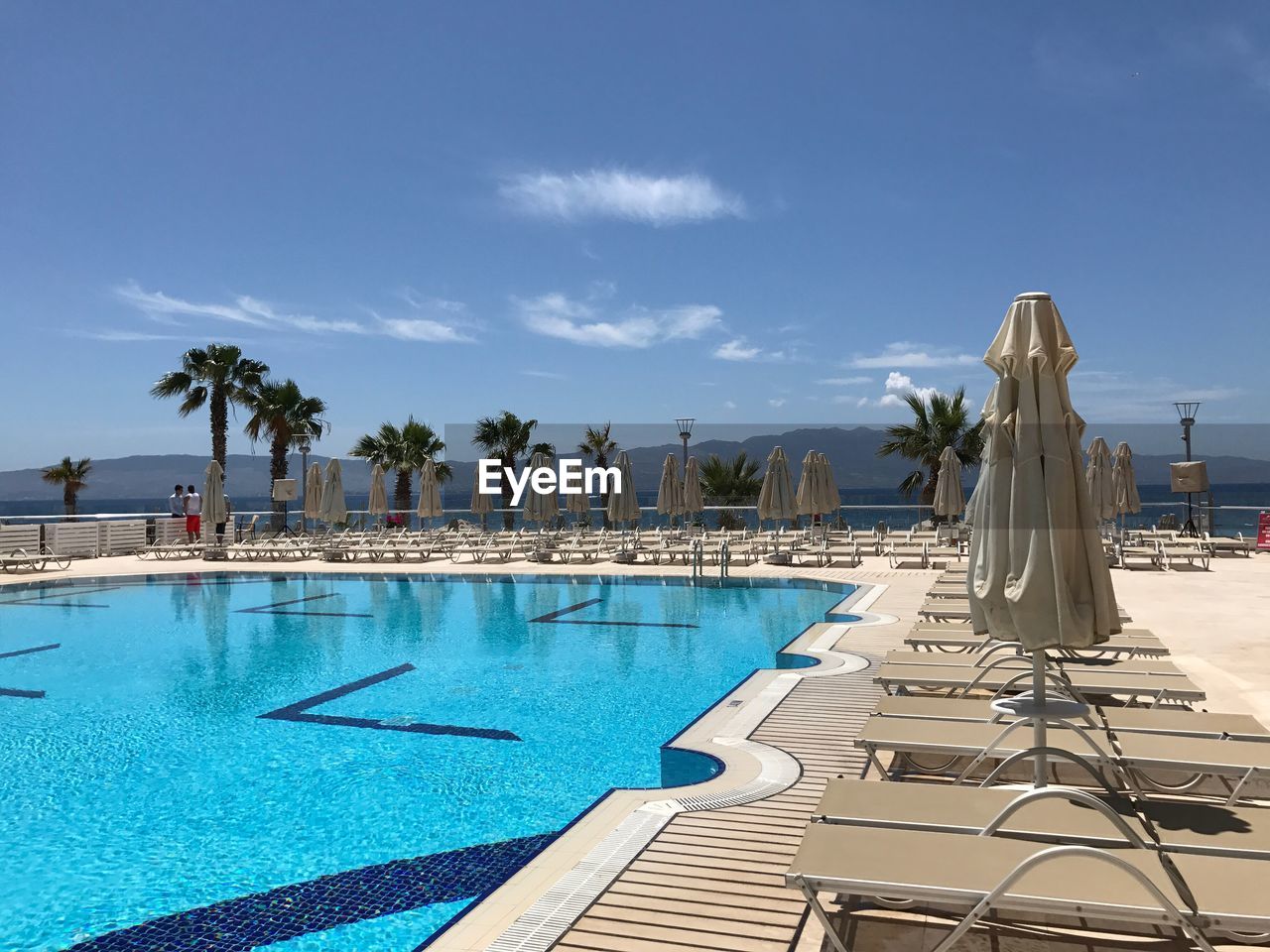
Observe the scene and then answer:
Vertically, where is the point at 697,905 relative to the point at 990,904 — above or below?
below

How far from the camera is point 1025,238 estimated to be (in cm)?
2609

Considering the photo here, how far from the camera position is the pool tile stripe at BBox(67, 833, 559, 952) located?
3.57m

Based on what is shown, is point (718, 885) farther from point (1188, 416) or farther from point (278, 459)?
point (278, 459)

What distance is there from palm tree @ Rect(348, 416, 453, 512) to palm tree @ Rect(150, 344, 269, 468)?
5017 mm

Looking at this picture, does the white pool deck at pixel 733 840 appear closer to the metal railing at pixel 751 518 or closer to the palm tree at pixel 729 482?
the metal railing at pixel 751 518

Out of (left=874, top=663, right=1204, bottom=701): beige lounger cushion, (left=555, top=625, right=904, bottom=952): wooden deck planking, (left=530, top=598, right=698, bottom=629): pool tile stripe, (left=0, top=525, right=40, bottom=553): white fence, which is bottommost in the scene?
(left=530, top=598, right=698, bottom=629): pool tile stripe

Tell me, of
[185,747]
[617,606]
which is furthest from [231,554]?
[185,747]

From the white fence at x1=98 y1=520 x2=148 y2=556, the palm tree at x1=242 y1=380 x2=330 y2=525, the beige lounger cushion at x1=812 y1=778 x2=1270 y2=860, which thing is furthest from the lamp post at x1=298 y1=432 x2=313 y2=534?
the beige lounger cushion at x1=812 y1=778 x2=1270 y2=860

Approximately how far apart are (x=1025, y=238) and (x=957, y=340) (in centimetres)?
1058

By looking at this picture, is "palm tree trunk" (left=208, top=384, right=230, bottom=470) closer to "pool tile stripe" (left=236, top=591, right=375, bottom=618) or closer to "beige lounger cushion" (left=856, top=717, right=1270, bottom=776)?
"pool tile stripe" (left=236, top=591, right=375, bottom=618)

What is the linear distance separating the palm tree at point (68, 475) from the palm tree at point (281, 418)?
10179mm

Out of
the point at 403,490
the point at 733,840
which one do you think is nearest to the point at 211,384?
the point at 403,490

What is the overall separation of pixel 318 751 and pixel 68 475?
35.0m

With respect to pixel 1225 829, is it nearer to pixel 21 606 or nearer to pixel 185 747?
pixel 185 747
